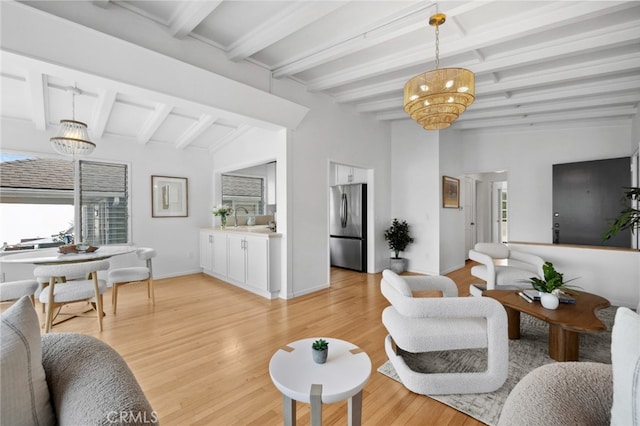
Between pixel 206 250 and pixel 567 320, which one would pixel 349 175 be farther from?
pixel 567 320

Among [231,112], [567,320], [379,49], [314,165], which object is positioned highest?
[379,49]

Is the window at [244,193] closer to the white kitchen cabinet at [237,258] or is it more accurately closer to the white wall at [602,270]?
the white kitchen cabinet at [237,258]

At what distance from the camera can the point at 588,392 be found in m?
0.94

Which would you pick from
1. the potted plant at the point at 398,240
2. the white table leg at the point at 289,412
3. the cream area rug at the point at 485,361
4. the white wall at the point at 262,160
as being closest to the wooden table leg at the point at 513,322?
the cream area rug at the point at 485,361

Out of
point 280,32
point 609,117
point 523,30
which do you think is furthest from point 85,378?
point 609,117

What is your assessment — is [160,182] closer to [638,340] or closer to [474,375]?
[474,375]

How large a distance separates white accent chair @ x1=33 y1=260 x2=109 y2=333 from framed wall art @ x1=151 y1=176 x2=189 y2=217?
236 cm

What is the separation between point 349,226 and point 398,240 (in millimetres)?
985

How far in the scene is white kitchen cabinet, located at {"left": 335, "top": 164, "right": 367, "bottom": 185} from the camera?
5.61 metres

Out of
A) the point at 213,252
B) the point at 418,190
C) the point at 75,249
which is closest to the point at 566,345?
the point at 418,190

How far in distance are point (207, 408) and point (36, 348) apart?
119 centimetres

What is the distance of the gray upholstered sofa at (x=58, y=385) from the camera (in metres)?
0.77

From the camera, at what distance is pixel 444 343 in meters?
1.80

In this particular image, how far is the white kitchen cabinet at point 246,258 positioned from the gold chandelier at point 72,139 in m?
2.16
